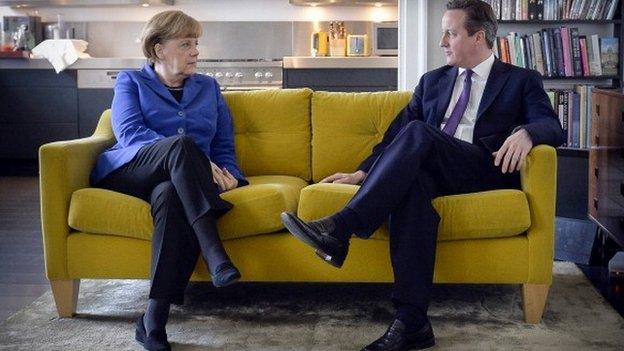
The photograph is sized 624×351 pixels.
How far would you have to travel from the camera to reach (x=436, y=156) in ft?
9.64

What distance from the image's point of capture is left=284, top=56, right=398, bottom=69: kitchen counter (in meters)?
6.75

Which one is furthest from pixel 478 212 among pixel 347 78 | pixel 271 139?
pixel 347 78

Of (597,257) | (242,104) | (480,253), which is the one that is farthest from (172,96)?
(597,257)

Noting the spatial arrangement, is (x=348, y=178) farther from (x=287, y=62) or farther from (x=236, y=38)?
(x=236, y=38)

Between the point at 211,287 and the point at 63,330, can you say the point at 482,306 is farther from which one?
the point at 63,330

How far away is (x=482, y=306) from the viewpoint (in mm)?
3148

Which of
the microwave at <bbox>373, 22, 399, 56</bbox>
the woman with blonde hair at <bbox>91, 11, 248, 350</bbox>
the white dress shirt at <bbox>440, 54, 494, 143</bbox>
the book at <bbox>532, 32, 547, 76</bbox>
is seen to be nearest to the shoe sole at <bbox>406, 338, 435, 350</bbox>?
the woman with blonde hair at <bbox>91, 11, 248, 350</bbox>

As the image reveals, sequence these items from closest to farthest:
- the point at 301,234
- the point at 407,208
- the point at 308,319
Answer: the point at 301,234
the point at 407,208
the point at 308,319

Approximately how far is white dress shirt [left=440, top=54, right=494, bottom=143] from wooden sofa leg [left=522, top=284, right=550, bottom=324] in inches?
22.9

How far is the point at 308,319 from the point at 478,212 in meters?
0.64

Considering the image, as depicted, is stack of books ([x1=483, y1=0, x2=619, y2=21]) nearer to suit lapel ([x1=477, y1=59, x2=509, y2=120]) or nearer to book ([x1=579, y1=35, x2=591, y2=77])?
book ([x1=579, y1=35, x2=591, y2=77])

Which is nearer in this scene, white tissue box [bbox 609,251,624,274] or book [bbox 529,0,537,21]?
white tissue box [bbox 609,251,624,274]

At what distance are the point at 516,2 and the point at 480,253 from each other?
2.39m

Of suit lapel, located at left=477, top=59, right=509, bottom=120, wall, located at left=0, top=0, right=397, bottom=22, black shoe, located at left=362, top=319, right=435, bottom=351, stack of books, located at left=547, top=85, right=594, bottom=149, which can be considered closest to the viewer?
black shoe, located at left=362, top=319, right=435, bottom=351
